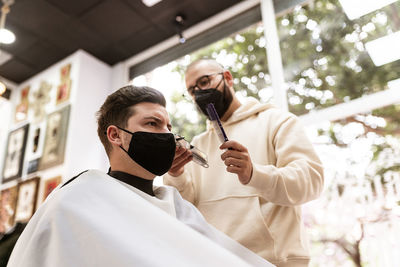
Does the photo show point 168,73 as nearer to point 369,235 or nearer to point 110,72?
point 110,72

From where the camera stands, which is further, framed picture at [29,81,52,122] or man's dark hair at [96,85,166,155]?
framed picture at [29,81,52,122]

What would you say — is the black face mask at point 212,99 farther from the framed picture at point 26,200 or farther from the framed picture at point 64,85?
the framed picture at point 26,200

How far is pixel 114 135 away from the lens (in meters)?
1.58

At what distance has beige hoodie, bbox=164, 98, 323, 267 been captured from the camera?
5.00ft

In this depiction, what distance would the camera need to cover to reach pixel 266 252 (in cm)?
156

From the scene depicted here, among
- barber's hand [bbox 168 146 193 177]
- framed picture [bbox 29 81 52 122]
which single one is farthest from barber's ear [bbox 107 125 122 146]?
framed picture [bbox 29 81 52 122]

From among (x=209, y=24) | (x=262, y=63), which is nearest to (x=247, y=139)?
(x=262, y=63)

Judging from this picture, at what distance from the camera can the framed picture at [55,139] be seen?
354cm

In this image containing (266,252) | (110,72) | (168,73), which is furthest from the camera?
(110,72)

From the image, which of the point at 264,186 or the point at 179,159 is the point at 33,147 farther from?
the point at 264,186

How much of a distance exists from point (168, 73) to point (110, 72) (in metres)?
0.80

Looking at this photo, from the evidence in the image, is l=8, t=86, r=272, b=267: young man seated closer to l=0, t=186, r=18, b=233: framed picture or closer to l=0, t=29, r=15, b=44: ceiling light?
l=0, t=29, r=15, b=44: ceiling light

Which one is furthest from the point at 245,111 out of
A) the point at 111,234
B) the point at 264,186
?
the point at 111,234

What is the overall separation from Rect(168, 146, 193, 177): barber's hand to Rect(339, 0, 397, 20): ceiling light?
1.80m
